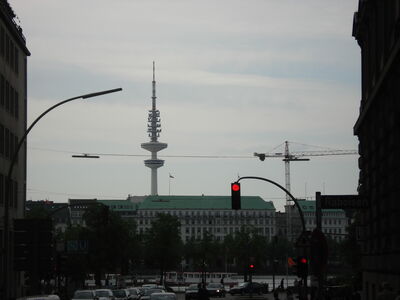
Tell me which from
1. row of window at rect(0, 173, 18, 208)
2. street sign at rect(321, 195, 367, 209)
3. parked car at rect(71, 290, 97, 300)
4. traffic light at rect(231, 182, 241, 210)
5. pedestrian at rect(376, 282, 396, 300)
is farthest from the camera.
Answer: row of window at rect(0, 173, 18, 208)

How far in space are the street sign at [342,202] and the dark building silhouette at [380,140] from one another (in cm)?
30

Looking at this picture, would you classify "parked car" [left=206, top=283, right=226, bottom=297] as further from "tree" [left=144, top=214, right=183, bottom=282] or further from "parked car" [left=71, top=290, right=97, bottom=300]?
"tree" [left=144, top=214, right=183, bottom=282]

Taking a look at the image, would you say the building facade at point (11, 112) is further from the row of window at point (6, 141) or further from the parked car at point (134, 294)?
the parked car at point (134, 294)

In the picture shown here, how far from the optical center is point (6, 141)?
66938mm

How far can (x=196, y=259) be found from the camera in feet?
632

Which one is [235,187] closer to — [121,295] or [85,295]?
[85,295]

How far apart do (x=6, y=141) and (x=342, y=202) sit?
3958 cm

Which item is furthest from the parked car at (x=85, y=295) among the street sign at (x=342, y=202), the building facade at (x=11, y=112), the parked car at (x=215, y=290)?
the parked car at (x=215, y=290)

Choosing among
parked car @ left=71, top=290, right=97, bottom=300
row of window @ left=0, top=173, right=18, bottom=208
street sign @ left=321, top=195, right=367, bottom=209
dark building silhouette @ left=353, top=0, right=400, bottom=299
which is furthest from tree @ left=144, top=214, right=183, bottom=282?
street sign @ left=321, top=195, right=367, bottom=209

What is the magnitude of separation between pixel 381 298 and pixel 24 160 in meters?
57.2

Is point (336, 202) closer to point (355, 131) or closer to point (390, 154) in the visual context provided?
point (390, 154)

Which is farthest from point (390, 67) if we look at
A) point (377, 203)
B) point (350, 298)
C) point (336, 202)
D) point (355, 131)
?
point (350, 298)

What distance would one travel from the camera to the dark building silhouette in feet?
111

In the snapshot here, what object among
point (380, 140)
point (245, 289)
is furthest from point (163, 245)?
point (380, 140)
